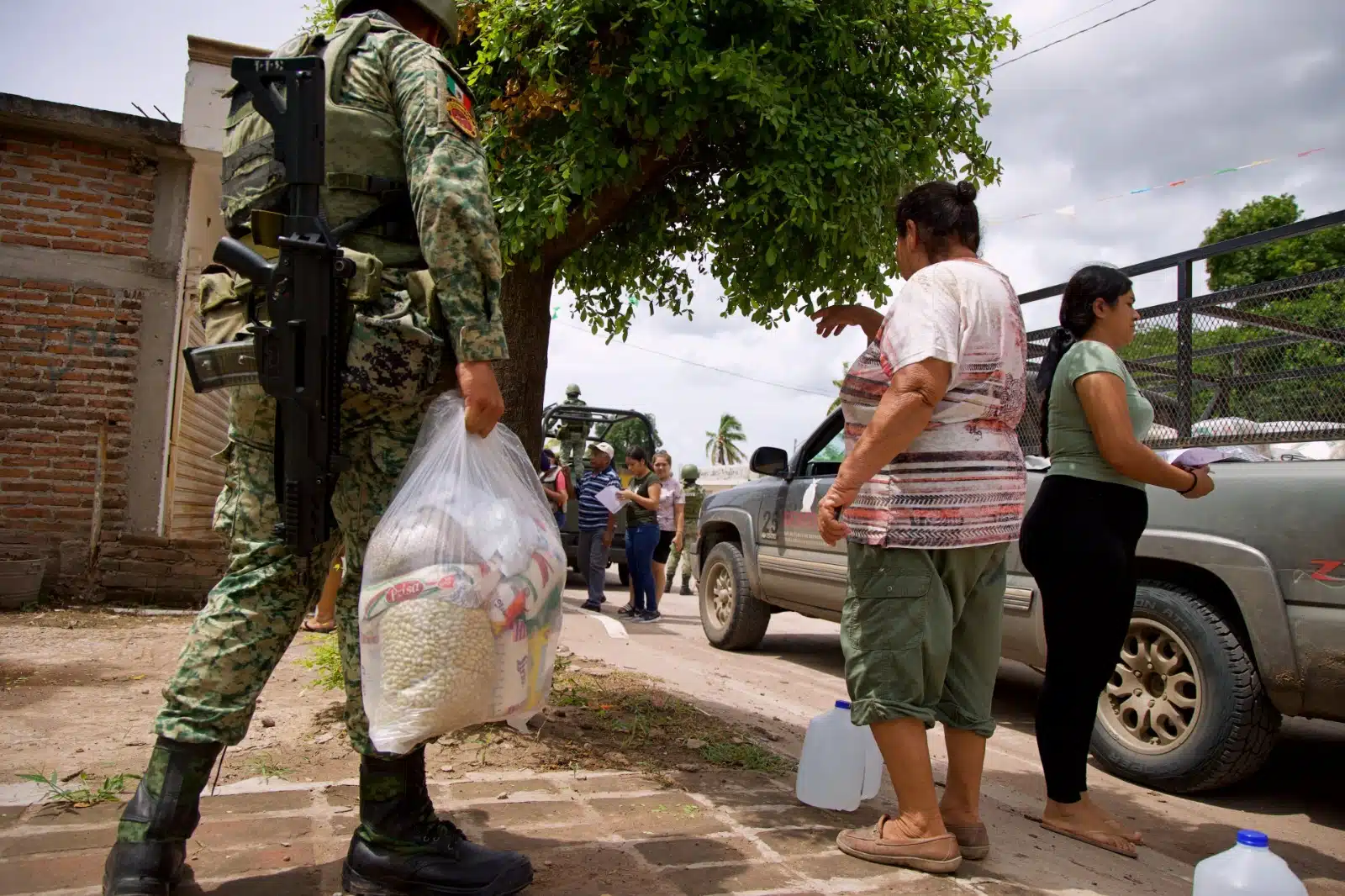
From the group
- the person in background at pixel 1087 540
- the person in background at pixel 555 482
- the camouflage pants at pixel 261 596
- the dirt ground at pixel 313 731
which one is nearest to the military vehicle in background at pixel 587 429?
the person in background at pixel 555 482

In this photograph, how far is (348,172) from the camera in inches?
89.0

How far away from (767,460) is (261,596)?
13.7ft

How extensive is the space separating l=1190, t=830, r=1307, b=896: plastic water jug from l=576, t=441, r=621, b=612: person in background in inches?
301

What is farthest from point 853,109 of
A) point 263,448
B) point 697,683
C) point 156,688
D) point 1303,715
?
point 156,688

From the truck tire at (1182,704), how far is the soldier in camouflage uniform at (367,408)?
2.72 metres

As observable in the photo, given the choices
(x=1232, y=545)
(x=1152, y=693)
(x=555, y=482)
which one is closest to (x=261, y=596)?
(x=1232, y=545)

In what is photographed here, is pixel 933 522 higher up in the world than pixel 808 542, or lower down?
higher up

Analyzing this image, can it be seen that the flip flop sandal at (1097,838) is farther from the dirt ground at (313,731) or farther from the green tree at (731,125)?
the green tree at (731,125)

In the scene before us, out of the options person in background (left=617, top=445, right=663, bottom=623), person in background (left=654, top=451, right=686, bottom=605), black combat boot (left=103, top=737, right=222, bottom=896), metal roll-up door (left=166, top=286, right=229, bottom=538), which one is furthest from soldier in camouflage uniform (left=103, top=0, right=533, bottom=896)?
person in background (left=654, top=451, right=686, bottom=605)

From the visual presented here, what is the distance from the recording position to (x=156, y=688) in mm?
4395

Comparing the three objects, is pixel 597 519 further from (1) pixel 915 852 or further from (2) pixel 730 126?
(1) pixel 915 852

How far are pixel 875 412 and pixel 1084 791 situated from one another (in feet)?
4.70

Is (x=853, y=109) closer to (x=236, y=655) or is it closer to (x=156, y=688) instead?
(x=236, y=655)

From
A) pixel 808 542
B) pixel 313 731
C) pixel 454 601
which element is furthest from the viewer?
pixel 808 542
